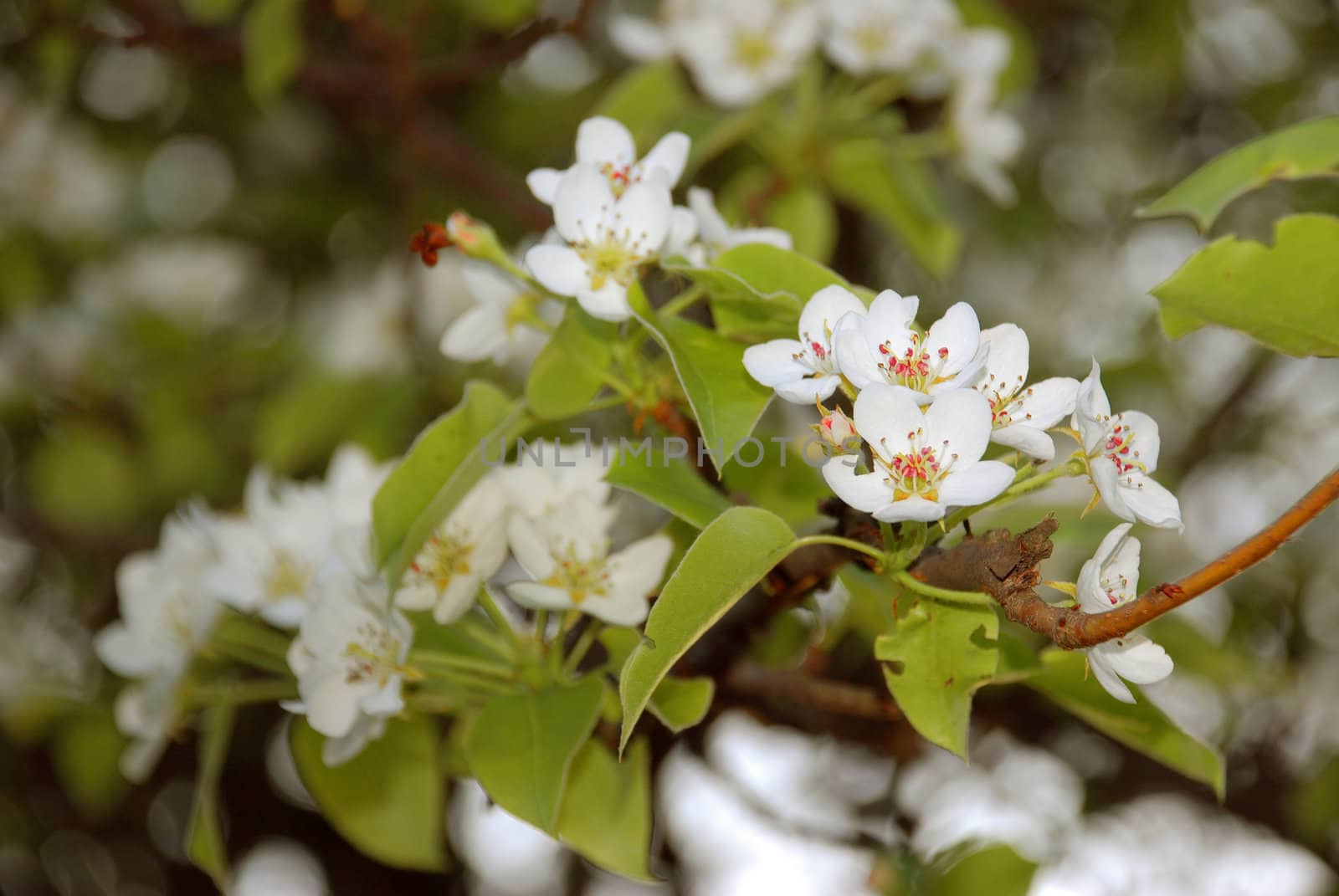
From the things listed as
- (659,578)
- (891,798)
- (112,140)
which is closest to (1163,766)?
(891,798)

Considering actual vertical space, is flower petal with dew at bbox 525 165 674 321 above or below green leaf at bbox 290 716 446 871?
above

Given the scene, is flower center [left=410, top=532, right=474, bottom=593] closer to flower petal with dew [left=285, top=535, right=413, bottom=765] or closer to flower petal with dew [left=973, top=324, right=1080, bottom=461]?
flower petal with dew [left=285, top=535, right=413, bottom=765]

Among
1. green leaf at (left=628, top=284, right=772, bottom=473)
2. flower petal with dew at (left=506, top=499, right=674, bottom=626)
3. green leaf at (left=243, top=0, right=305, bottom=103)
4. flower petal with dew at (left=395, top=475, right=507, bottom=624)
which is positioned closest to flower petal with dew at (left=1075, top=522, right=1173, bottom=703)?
green leaf at (left=628, top=284, right=772, bottom=473)

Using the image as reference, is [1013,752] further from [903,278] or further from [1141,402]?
[903,278]

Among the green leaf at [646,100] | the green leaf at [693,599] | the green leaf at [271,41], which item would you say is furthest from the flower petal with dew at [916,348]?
the green leaf at [271,41]

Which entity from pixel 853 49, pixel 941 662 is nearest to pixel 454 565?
pixel 941 662

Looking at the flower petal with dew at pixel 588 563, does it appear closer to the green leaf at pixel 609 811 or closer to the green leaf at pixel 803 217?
the green leaf at pixel 609 811
